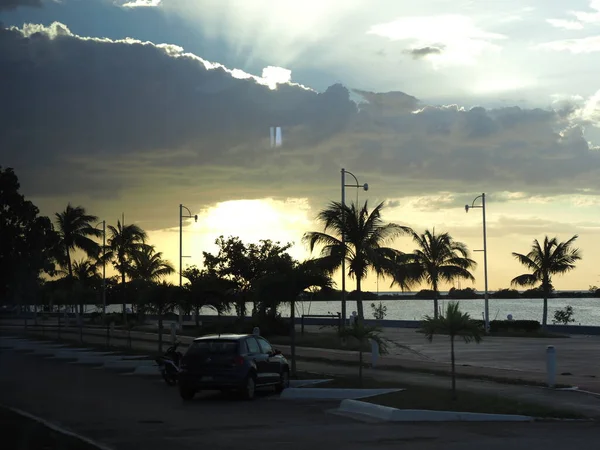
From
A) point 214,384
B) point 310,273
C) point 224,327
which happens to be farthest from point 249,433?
Result: point 224,327

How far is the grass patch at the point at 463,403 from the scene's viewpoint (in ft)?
56.4

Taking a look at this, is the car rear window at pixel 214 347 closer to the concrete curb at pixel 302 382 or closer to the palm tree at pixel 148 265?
the concrete curb at pixel 302 382

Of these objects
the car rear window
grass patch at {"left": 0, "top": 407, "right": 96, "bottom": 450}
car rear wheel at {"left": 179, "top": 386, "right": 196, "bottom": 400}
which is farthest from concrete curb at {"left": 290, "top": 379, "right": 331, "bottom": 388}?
grass patch at {"left": 0, "top": 407, "right": 96, "bottom": 450}

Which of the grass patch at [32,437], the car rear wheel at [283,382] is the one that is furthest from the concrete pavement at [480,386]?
the grass patch at [32,437]

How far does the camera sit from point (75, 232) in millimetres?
89000

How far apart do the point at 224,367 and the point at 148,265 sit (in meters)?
68.9

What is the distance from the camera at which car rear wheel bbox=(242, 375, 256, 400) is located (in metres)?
21.0

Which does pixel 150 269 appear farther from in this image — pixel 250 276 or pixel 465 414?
pixel 465 414

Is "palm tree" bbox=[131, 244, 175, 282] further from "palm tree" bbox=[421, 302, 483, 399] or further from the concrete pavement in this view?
"palm tree" bbox=[421, 302, 483, 399]

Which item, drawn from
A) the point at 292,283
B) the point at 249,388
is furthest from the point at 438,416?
the point at 292,283

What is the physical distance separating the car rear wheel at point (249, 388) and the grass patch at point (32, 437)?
5761mm

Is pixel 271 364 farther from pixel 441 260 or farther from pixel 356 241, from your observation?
pixel 441 260

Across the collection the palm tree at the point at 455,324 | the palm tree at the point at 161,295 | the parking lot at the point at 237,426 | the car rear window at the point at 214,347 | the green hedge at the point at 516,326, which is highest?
the palm tree at the point at 161,295

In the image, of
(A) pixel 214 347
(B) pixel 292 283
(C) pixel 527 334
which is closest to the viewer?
(A) pixel 214 347
